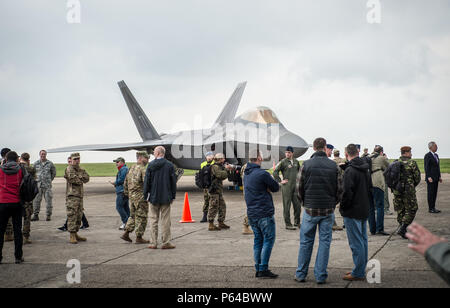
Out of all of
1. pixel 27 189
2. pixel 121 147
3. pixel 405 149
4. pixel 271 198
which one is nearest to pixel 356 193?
pixel 271 198

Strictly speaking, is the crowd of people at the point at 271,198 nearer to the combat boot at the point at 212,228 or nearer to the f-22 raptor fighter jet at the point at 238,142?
the combat boot at the point at 212,228

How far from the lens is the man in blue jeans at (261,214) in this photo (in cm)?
534

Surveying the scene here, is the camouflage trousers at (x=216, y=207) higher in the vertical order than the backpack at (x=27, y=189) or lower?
lower

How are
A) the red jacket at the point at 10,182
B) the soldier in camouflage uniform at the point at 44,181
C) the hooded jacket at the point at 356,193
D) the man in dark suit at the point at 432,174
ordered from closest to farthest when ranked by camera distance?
1. the hooded jacket at the point at 356,193
2. the red jacket at the point at 10,182
3. the man in dark suit at the point at 432,174
4. the soldier in camouflage uniform at the point at 44,181

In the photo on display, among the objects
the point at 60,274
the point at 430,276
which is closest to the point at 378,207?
the point at 430,276

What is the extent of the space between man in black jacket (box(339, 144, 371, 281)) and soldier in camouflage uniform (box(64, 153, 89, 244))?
5374 mm

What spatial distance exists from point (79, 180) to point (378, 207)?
6.23 m

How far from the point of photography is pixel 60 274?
18.5 ft

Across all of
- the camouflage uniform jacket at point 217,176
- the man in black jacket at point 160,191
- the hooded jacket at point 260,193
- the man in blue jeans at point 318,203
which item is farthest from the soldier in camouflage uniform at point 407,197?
the man in black jacket at point 160,191

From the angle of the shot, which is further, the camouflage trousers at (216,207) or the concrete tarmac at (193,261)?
the camouflage trousers at (216,207)

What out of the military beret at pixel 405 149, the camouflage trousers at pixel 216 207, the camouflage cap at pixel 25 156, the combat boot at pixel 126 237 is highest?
the military beret at pixel 405 149

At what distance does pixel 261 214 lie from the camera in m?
5.41

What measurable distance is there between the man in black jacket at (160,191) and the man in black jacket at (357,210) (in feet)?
10.6
